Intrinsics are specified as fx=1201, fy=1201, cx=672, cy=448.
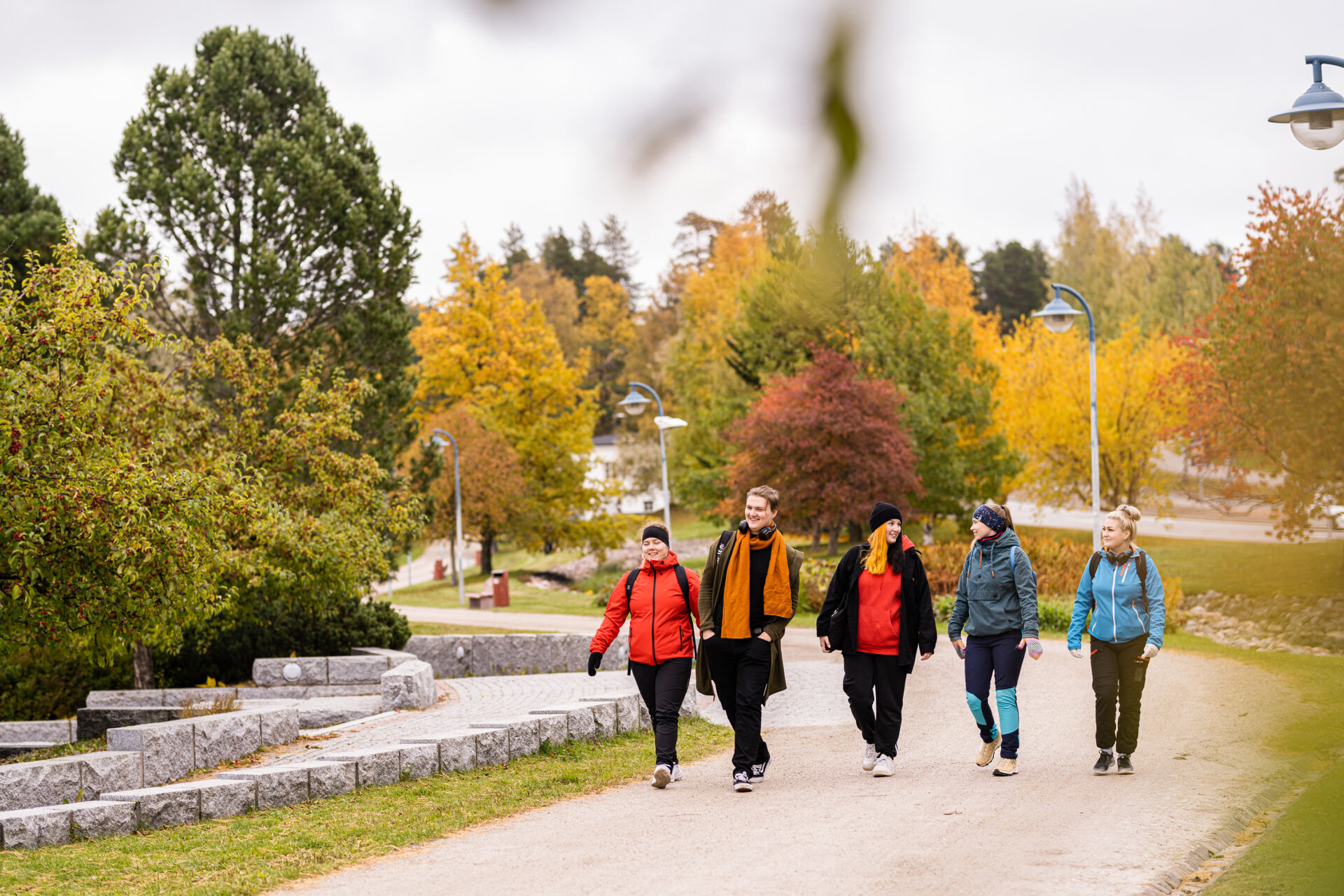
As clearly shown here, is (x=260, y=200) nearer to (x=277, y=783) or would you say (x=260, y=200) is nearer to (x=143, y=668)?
(x=143, y=668)

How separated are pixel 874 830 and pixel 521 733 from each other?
4472 millimetres

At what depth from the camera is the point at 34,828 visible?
7.57 metres

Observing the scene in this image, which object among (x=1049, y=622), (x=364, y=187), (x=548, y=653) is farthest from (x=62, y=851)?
(x=1049, y=622)

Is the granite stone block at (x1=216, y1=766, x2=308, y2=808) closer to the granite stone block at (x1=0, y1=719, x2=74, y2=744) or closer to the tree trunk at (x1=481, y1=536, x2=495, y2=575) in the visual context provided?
the granite stone block at (x1=0, y1=719, x2=74, y2=744)

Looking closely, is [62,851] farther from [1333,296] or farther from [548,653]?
[548,653]

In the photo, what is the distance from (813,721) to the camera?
13.5 meters

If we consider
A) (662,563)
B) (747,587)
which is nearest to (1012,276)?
(747,587)

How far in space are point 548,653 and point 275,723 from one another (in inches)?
339

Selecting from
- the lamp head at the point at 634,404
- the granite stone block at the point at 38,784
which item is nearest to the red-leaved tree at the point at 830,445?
the lamp head at the point at 634,404

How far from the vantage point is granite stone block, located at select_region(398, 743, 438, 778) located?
9672mm

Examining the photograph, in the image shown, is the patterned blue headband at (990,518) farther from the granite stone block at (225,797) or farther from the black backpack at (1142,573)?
the granite stone block at (225,797)

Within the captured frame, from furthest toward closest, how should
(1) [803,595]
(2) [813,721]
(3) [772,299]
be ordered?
(1) [803,595] < (2) [813,721] < (3) [772,299]

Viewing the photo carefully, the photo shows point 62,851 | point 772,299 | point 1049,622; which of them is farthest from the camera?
point 1049,622

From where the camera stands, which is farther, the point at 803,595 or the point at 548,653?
the point at 803,595
